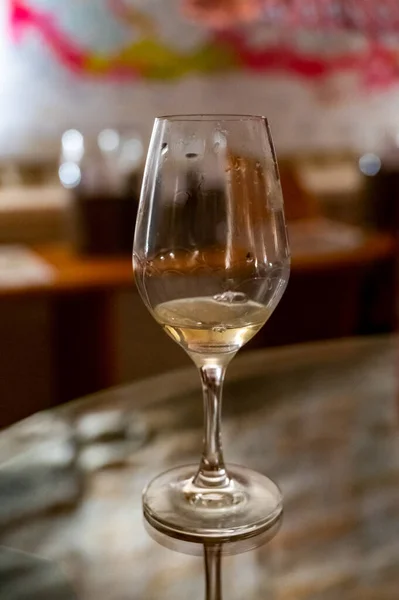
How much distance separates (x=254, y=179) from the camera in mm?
455

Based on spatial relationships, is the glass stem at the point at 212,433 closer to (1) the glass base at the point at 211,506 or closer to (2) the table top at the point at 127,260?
(1) the glass base at the point at 211,506

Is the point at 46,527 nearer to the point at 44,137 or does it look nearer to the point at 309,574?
the point at 309,574

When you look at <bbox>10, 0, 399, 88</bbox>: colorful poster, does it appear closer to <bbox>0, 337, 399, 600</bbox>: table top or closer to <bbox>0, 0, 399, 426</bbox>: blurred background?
<bbox>0, 0, 399, 426</bbox>: blurred background

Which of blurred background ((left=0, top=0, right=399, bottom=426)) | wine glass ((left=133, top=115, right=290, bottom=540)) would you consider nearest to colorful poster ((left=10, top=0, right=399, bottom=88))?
blurred background ((left=0, top=0, right=399, bottom=426))

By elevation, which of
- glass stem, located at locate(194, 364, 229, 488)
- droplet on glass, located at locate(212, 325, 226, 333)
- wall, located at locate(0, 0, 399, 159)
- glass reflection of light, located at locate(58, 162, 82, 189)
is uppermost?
wall, located at locate(0, 0, 399, 159)

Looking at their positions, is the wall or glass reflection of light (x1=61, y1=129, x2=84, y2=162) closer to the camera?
glass reflection of light (x1=61, y1=129, x2=84, y2=162)

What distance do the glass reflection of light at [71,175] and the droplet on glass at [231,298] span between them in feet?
3.61

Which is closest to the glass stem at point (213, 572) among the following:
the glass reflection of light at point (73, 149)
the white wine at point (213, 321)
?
the white wine at point (213, 321)

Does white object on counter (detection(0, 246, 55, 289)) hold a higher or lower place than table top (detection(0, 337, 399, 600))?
lower

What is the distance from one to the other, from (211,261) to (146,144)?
5.23ft

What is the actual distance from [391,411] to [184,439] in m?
0.17

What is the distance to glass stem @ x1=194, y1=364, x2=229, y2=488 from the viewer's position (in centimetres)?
48

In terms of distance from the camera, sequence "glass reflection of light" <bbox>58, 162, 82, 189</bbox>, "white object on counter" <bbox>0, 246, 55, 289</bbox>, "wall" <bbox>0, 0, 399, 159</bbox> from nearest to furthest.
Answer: "white object on counter" <bbox>0, 246, 55, 289</bbox> → "glass reflection of light" <bbox>58, 162, 82, 189</bbox> → "wall" <bbox>0, 0, 399, 159</bbox>

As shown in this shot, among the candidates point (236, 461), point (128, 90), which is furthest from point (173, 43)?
point (236, 461)
